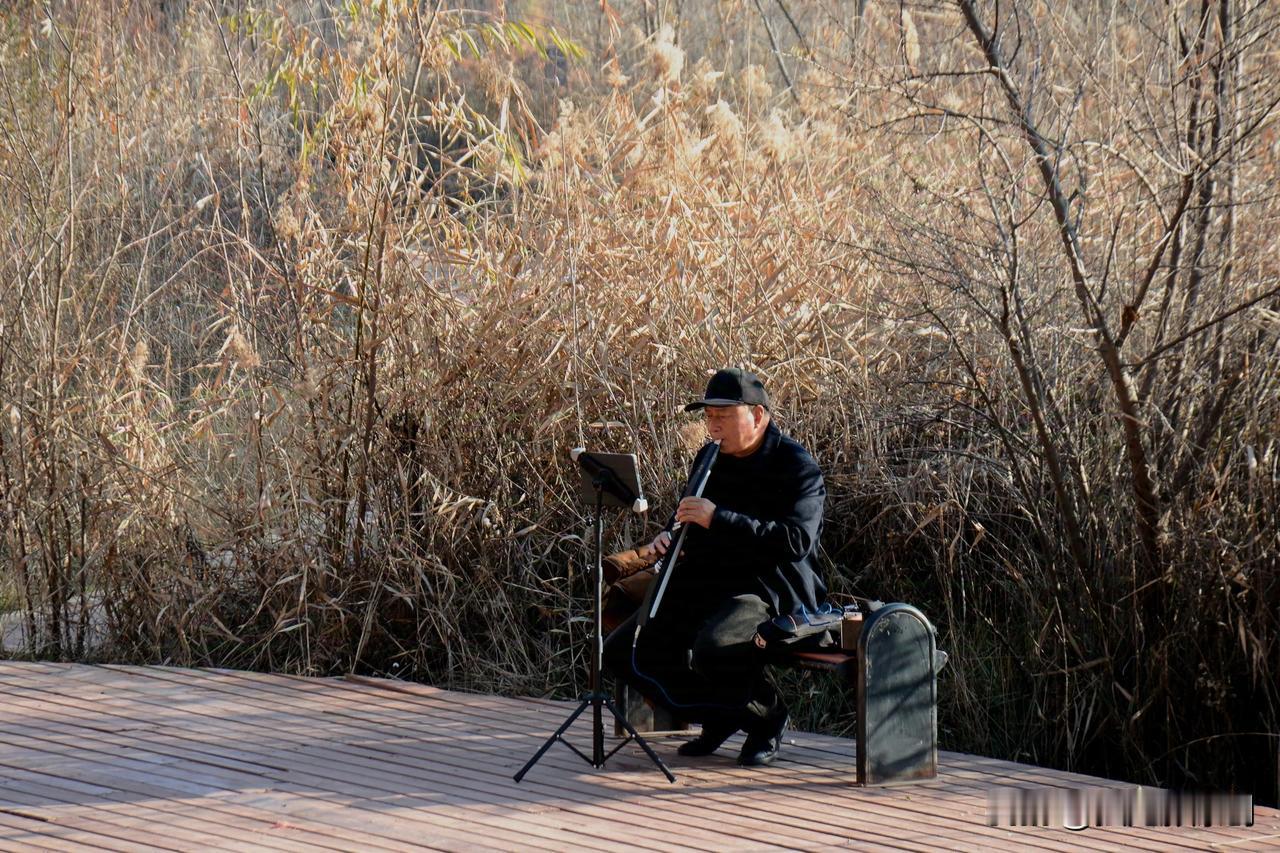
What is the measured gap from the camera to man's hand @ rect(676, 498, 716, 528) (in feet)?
14.0

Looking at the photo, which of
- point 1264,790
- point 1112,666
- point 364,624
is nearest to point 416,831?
point 364,624

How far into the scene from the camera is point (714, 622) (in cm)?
445

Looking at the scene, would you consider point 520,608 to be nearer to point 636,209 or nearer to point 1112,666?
point 636,209

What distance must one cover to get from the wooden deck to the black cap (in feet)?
3.77

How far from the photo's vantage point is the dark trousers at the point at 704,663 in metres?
4.45

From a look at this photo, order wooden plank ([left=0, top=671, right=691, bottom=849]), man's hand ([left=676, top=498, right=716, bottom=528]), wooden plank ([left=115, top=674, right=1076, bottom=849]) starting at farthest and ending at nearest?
1. man's hand ([left=676, top=498, right=716, bottom=528])
2. wooden plank ([left=115, top=674, right=1076, bottom=849])
3. wooden plank ([left=0, top=671, right=691, bottom=849])

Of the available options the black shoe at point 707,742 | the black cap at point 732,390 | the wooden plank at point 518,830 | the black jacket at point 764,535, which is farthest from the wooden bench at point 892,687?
the wooden plank at point 518,830

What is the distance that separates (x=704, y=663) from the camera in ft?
14.5

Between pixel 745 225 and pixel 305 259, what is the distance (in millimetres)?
2007

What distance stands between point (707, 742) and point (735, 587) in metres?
0.52

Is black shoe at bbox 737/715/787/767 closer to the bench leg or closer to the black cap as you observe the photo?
the bench leg

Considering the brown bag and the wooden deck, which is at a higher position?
the brown bag

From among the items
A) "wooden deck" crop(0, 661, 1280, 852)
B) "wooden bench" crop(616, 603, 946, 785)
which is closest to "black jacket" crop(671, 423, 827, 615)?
"wooden bench" crop(616, 603, 946, 785)

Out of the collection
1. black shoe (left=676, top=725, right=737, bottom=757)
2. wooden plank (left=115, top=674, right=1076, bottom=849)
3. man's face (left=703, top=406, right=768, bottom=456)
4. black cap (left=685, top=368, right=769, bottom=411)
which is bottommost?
wooden plank (left=115, top=674, right=1076, bottom=849)
